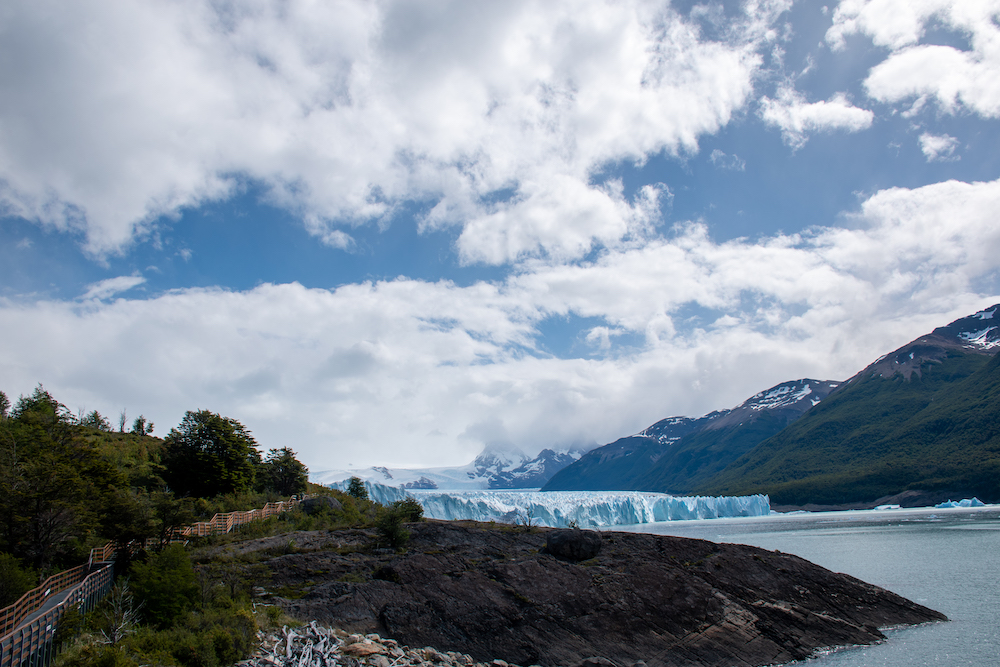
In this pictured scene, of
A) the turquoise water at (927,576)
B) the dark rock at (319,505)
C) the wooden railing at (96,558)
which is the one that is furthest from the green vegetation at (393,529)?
the turquoise water at (927,576)

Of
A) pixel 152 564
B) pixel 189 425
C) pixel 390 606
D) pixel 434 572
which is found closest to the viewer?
pixel 152 564

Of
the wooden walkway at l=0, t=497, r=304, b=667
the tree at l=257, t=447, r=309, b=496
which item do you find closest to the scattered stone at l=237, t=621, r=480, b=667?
the wooden walkway at l=0, t=497, r=304, b=667

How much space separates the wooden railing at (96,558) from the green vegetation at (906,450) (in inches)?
5627

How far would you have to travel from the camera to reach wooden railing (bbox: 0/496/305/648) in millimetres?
15745

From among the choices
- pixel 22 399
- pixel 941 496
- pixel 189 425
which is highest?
pixel 22 399

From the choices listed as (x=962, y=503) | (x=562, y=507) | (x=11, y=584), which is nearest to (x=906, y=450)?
(x=962, y=503)

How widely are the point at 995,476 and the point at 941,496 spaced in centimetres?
1081

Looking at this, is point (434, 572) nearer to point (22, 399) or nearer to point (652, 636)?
point (652, 636)

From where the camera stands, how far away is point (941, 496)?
12700 centimetres

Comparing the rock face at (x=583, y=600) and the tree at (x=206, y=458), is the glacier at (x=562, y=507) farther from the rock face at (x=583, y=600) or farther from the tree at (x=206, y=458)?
the rock face at (x=583, y=600)

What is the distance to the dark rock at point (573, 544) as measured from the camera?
30.6 metres

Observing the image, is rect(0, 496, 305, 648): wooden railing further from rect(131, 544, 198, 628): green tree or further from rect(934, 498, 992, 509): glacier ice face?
rect(934, 498, 992, 509): glacier ice face

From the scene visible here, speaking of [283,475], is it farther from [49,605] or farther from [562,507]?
[562,507]

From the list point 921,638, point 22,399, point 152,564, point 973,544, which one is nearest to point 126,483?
point 152,564
